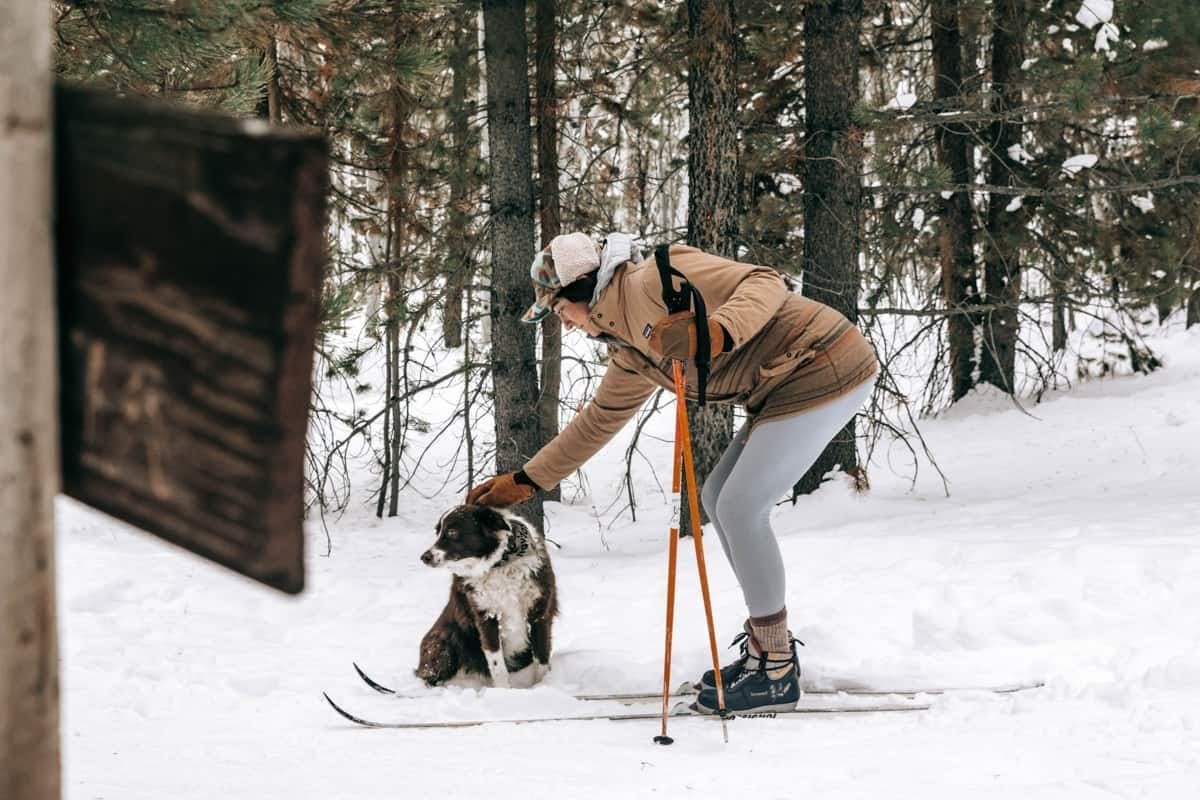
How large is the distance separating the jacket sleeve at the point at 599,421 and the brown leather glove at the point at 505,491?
0.70ft

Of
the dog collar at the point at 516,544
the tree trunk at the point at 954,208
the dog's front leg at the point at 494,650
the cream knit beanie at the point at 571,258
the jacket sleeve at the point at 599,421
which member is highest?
the tree trunk at the point at 954,208

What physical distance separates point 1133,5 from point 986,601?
568cm

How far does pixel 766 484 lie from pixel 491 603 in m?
1.84

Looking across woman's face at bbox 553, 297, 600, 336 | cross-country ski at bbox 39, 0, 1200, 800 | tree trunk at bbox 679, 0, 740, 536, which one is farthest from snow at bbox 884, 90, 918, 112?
woman's face at bbox 553, 297, 600, 336

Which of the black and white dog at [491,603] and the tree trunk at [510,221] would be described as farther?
the tree trunk at [510,221]

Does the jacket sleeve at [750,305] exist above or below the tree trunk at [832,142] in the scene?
below

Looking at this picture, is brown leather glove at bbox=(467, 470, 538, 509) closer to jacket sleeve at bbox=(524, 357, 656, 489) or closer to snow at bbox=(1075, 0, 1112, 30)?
jacket sleeve at bbox=(524, 357, 656, 489)

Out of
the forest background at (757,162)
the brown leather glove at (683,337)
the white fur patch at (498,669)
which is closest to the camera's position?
the brown leather glove at (683,337)

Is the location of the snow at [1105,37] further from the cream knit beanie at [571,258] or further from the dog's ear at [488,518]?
the dog's ear at [488,518]

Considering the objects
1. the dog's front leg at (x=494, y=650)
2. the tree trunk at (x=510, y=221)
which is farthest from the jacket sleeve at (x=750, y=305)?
the tree trunk at (x=510, y=221)

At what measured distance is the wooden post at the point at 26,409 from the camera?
1.02 metres

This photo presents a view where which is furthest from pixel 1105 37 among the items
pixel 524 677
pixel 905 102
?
pixel 524 677

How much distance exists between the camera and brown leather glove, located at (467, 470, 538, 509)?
194 inches

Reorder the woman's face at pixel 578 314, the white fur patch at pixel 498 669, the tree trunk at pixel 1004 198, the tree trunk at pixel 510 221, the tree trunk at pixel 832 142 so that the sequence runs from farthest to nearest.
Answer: the tree trunk at pixel 1004 198
the tree trunk at pixel 832 142
the tree trunk at pixel 510 221
the white fur patch at pixel 498 669
the woman's face at pixel 578 314
